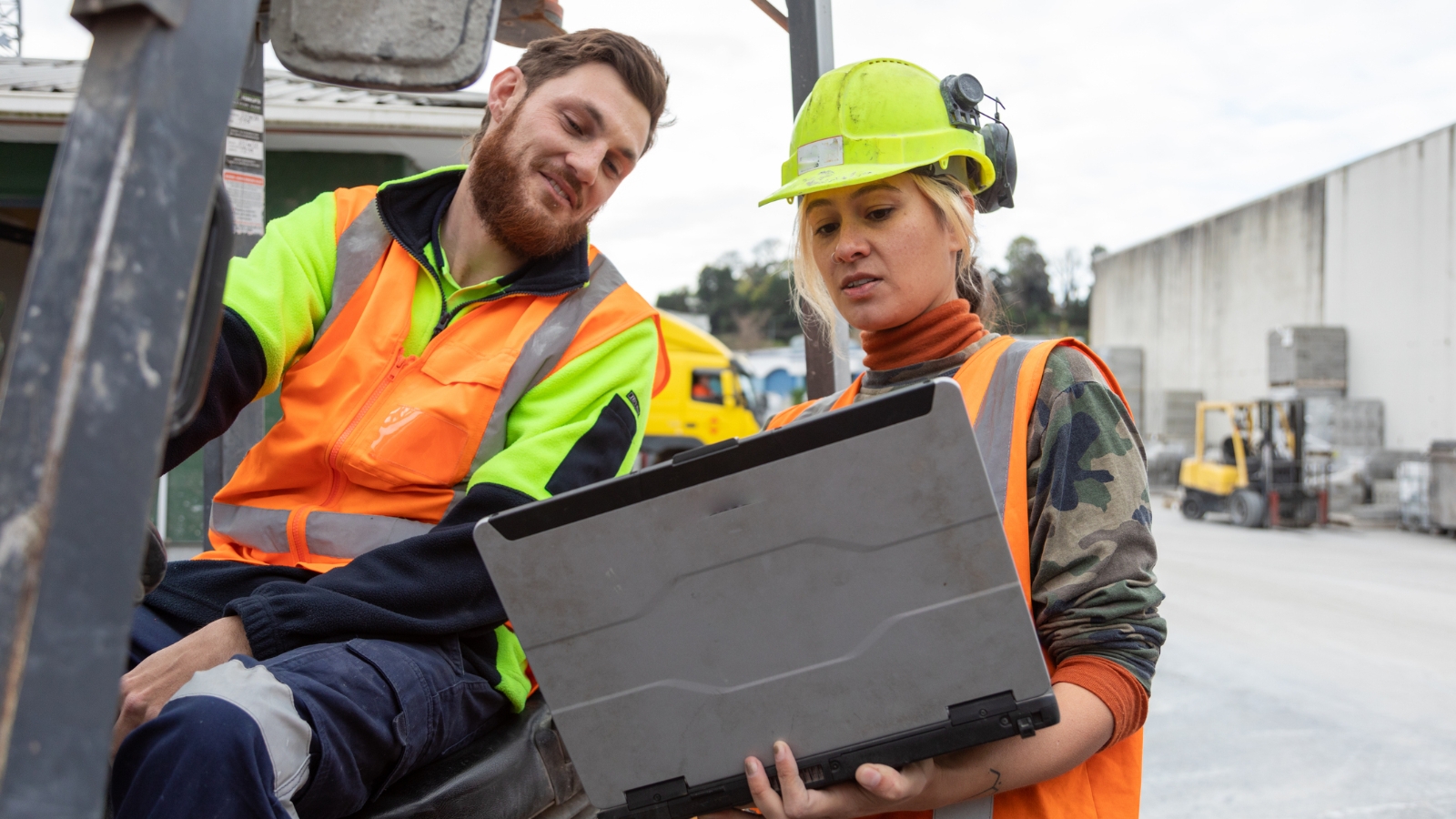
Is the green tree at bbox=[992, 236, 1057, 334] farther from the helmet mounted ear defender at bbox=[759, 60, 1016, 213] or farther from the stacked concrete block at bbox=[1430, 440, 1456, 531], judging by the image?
the helmet mounted ear defender at bbox=[759, 60, 1016, 213]

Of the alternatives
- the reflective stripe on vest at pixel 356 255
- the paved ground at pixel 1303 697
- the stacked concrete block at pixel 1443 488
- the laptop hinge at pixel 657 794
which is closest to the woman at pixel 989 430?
the laptop hinge at pixel 657 794

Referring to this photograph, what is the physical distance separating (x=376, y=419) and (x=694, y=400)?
14.4 m

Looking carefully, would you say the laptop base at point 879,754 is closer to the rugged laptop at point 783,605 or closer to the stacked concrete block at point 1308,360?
the rugged laptop at point 783,605

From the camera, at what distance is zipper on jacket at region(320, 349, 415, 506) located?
6.52 feet

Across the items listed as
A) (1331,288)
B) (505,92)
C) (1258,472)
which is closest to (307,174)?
(505,92)

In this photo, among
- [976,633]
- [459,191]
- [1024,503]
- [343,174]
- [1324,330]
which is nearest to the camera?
[976,633]

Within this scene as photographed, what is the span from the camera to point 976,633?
1.18 meters

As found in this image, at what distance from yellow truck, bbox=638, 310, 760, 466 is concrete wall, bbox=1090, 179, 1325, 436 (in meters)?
15.1

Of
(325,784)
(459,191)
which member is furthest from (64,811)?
(459,191)

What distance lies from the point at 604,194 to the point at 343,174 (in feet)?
18.5

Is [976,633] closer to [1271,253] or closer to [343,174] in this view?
[343,174]

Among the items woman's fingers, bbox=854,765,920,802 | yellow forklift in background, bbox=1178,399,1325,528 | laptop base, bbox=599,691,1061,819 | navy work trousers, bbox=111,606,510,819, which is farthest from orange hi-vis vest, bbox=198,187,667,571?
yellow forklift in background, bbox=1178,399,1325,528

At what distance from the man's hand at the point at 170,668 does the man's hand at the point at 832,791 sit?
0.98 m

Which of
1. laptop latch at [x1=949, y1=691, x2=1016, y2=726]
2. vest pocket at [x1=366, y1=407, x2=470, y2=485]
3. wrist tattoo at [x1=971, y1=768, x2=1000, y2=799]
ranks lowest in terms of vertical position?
wrist tattoo at [x1=971, y1=768, x2=1000, y2=799]
